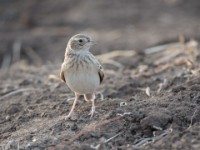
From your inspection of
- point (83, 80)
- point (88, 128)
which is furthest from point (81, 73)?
point (88, 128)

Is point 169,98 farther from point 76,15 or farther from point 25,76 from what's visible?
point 76,15

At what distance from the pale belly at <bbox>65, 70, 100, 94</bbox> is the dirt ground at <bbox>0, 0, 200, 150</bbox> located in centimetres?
29

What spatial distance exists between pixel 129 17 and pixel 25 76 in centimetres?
629

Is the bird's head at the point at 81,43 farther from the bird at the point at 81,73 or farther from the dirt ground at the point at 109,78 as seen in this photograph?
the dirt ground at the point at 109,78

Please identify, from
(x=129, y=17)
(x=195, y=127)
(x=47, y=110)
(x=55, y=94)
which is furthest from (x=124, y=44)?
(x=195, y=127)

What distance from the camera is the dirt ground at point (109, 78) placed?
6.66 metres

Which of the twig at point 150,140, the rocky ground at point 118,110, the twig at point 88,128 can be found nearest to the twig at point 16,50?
the rocky ground at point 118,110

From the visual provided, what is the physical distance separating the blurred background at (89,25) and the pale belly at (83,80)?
5.19 meters

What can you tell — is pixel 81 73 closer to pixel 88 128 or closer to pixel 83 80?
pixel 83 80

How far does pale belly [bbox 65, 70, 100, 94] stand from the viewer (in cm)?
749

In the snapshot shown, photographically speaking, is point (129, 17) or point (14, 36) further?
point (129, 17)

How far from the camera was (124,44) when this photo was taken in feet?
45.8

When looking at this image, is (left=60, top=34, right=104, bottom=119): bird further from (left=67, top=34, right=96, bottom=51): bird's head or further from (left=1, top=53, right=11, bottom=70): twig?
(left=1, top=53, right=11, bottom=70): twig

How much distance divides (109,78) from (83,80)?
97.5 inches
